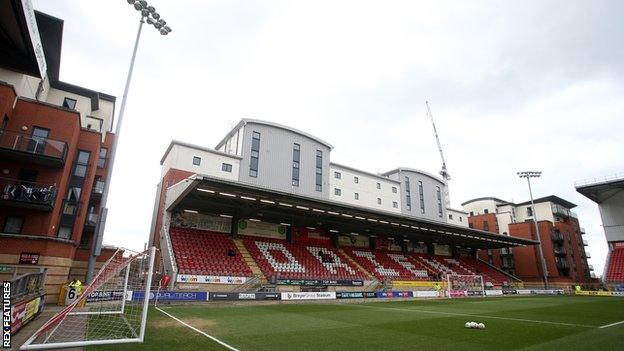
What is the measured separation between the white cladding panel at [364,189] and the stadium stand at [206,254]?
17172 mm

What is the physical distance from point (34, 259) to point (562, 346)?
26.1 metres

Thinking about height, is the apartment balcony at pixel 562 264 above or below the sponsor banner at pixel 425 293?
above

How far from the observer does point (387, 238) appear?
48.8m

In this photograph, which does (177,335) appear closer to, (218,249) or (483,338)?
(483,338)

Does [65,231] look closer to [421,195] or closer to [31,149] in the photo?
[31,149]

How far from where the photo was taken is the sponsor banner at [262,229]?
36031 mm

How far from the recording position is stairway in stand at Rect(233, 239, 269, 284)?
2911 centimetres

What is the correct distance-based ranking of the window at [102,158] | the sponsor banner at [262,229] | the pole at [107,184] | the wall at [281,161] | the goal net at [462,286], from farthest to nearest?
1. the wall at [281,161]
2. the goal net at [462,286]
3. the sponsor banner at [262,229]
4. the window at [102,158]
5. the pole at [107,184]

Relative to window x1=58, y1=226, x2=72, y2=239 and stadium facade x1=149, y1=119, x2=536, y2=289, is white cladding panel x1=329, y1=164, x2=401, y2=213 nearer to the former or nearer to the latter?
stadium facade x1=149, y1=119, x2=536, y2=289

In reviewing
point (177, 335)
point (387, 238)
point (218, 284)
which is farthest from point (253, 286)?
point (387, 238)

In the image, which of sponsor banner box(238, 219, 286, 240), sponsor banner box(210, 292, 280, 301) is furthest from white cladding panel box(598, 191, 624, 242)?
sponsor banner box(210, 292, 280, 301)

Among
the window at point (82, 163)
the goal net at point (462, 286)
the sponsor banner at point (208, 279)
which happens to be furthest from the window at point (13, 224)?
the goal net at point (462, 286)

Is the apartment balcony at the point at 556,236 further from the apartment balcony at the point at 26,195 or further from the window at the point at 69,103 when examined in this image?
the window at the point at 69,103

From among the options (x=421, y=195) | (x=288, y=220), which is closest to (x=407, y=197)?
(x=421, y=195)
